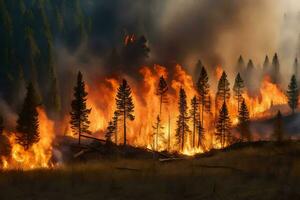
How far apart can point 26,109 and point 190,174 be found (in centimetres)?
6283

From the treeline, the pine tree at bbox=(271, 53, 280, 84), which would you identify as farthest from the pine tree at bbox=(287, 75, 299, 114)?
the treeline

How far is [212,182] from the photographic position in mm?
15578

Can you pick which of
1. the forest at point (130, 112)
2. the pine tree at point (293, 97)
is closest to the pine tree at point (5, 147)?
the forest at point (130, 112)

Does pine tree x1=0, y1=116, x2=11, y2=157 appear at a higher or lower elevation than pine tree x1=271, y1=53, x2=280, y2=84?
lower

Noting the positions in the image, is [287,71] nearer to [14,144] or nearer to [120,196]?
[14,144]

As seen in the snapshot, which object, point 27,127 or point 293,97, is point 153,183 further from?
point 293,97

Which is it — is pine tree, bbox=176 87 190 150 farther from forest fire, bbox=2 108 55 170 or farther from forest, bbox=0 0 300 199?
forest fire, bbox=2 108 55 170

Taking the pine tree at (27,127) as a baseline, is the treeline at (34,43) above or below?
above

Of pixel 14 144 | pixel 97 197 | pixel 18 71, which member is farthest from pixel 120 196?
pixel 18 71

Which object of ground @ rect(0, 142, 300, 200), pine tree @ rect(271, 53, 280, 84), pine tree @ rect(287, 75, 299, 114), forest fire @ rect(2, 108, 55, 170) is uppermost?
pine tree @ rect(271, 53, 280, 84)

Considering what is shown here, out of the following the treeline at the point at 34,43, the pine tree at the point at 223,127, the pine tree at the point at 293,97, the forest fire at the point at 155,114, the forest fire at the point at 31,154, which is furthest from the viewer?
the pine tree at the point at 293,97

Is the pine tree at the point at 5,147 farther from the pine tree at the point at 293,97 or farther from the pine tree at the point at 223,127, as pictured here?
the pine tree at the point at 293,97

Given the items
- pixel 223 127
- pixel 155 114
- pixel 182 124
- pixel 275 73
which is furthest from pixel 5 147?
pixel 275 73

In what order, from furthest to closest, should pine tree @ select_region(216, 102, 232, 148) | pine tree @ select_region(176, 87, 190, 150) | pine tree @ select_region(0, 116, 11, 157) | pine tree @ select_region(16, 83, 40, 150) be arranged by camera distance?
pine tree @ select_region(176, 87, 190, 150)
pine tree @ select_region(216, 102, 232, 148)
pine tree @ select_region(0, 116, 11, 157)
pine tree @ select_region(16, 83, 40, 150)
